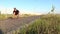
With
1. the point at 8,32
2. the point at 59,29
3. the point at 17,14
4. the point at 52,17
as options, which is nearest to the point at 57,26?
the point at 59,29

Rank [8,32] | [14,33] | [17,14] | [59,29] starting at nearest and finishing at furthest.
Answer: [59,29] → [14,33] → [8,32] → [17,14]

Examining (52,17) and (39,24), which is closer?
(39,24)

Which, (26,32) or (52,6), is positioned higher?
(52,6)

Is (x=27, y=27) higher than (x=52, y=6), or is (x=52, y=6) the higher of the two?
(x=52, y=6)

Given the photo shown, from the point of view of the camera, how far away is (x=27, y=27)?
39.7 ft

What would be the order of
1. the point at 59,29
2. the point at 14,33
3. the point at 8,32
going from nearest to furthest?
the point at 59,29 → the point at 14,33 → the point at 8,32

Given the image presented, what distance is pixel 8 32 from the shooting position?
507 inches

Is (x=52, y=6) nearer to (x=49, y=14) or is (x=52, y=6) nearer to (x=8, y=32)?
(x=49, y=14)

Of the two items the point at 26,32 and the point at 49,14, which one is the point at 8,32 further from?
the point at 49,14

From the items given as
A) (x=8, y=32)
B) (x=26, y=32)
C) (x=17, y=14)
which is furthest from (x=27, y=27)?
(x=17, y=14)

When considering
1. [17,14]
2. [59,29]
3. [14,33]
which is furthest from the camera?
[17,14]

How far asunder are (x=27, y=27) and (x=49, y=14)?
5.68 feet

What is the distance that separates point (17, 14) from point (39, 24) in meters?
8.78

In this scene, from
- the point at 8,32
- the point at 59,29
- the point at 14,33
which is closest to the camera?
the point at 59,29
